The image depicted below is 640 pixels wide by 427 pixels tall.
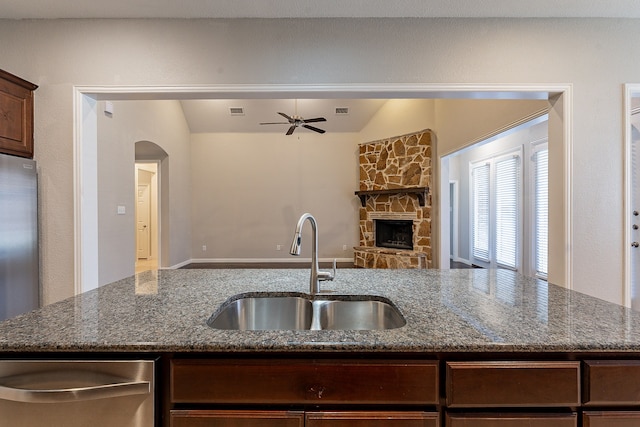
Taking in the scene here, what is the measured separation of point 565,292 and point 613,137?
166 centimetres

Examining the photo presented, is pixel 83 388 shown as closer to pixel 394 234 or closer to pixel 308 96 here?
pixel 308 96

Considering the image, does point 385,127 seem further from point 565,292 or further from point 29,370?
point 29,370

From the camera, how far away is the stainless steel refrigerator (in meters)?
1.98

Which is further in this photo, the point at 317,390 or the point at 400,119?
the point at 400,119

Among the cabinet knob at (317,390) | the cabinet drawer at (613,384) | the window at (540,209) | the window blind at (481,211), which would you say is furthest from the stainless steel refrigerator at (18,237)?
the window blind at (481,211)

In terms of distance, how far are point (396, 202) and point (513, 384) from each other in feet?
17.7

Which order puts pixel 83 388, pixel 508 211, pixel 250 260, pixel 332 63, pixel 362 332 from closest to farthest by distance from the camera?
pixel 83 388, pixel 362 332, pixel 332 63, pixel 508 211, pixel 250 260

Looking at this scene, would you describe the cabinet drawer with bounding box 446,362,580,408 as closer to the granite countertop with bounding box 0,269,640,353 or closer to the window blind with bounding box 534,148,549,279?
the granite countertop with bounding box 0,269,640,353

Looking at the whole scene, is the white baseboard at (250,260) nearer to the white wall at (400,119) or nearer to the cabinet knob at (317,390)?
the white wall at (400,119)

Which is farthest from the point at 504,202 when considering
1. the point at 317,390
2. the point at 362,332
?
the point at 317,390

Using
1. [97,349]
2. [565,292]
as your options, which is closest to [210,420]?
[97,349]

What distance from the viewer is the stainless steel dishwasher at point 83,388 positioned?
2.77 ft

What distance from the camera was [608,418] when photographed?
0.86 m

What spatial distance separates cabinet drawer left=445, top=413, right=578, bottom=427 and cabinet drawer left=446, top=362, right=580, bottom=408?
0.03m
